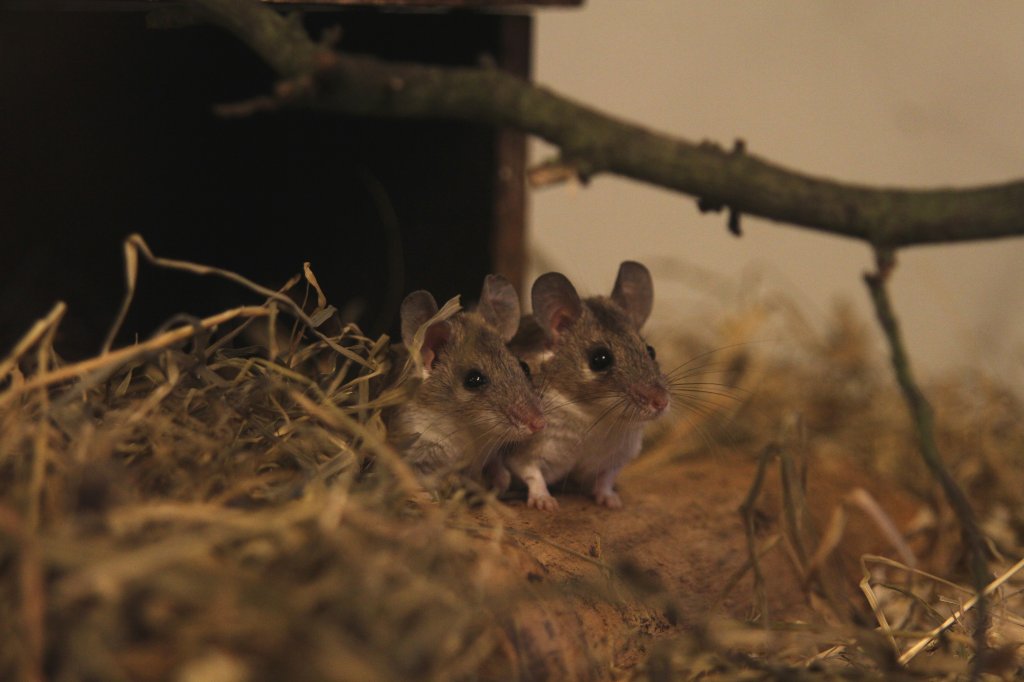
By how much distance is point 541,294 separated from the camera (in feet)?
11.2

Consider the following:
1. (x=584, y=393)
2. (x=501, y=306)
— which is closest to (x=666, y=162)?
(x=501, y=306)

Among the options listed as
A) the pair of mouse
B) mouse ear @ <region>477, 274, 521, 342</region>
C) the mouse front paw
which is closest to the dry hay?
the mouse front paw

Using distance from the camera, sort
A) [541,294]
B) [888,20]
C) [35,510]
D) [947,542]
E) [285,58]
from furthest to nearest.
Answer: [888,20] < [947,542] < [541,294] < [285,58] < [35,510]

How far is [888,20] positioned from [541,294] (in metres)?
3.81

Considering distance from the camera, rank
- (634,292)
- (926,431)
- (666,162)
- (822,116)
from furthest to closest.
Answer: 1. (822,116)
2. (634,292)
3. (666,162)
4. (926,431)

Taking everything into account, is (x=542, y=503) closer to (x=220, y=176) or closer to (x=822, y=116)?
(x=220, y=176)

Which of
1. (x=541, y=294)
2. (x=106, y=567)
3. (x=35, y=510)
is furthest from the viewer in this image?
(x=541, y=294)

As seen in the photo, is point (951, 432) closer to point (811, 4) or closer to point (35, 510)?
point (811, 4)

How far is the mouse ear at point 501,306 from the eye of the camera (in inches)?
131

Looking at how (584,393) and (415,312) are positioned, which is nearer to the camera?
(415,312)

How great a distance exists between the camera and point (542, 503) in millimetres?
3160

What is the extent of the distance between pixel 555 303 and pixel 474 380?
407mm

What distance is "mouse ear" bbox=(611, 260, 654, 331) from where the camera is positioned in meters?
3.66

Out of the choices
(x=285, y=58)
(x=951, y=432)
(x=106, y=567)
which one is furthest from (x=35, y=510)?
(x=951, y=432)
